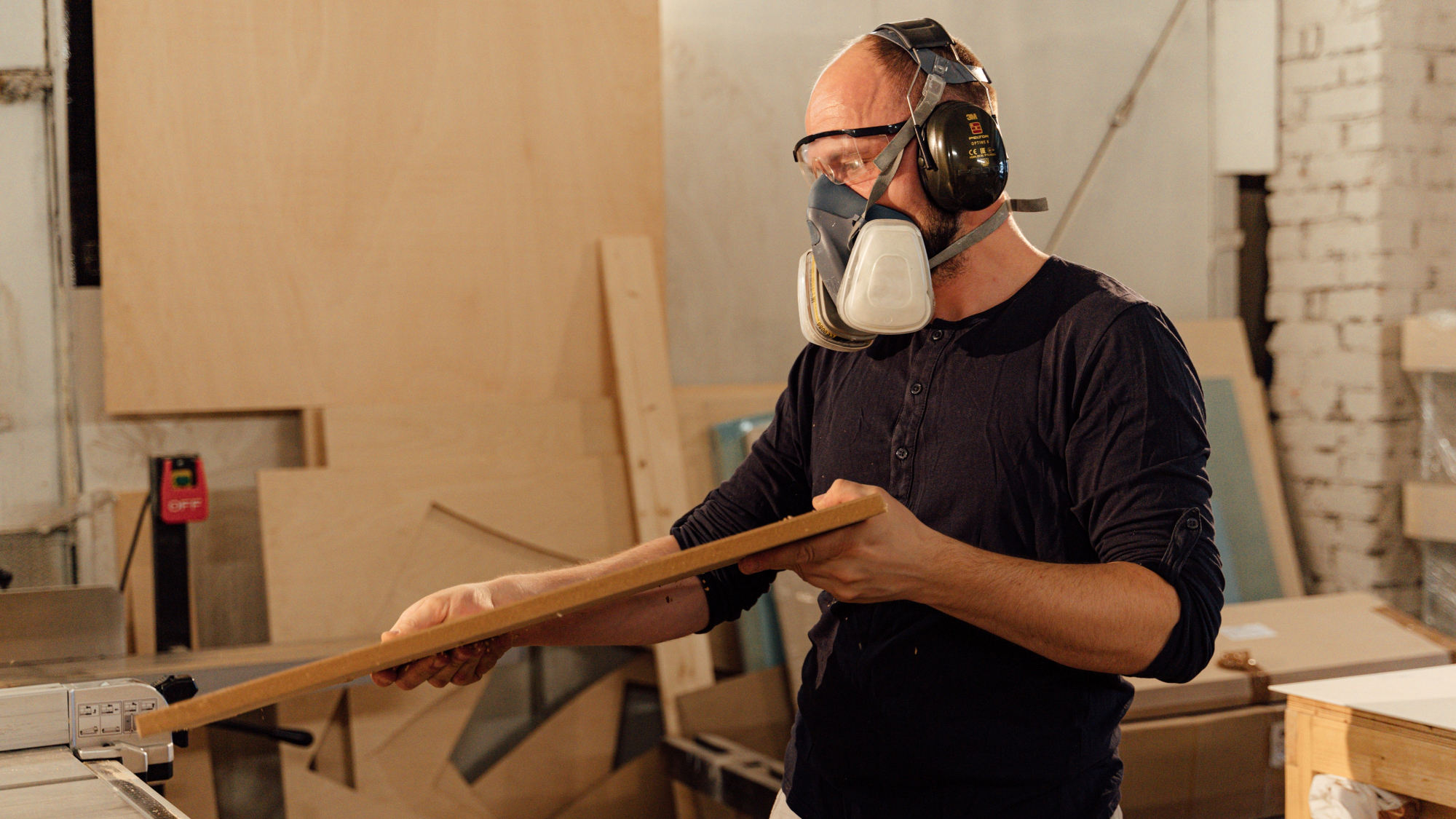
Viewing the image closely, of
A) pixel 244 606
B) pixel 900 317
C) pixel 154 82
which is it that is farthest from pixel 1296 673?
pixel 154 82

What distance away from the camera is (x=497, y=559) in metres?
2.75

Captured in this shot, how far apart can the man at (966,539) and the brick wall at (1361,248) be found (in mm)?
2740

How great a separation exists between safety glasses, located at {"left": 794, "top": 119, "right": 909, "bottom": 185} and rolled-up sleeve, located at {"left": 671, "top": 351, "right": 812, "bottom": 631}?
243mm

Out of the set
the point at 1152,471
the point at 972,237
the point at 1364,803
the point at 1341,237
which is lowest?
the point at 1364,803

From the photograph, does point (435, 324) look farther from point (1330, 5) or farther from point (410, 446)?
point (1330, 5)

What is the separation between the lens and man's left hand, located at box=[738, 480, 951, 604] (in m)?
0.97

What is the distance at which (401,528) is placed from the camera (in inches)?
105

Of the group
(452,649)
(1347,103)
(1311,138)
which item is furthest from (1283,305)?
(452,649)

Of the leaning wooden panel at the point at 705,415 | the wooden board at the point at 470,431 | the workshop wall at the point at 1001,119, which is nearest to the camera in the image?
the wooden board at the point at 470,431

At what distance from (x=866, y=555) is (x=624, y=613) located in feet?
1.32

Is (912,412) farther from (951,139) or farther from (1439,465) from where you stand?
(1439,465)

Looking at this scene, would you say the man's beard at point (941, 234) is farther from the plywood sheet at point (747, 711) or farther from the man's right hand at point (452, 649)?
the plywood sheet at point (747, 711)

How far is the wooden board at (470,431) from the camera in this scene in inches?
105

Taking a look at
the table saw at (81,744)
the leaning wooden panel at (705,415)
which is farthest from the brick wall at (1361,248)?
the table saw at (81,744)
